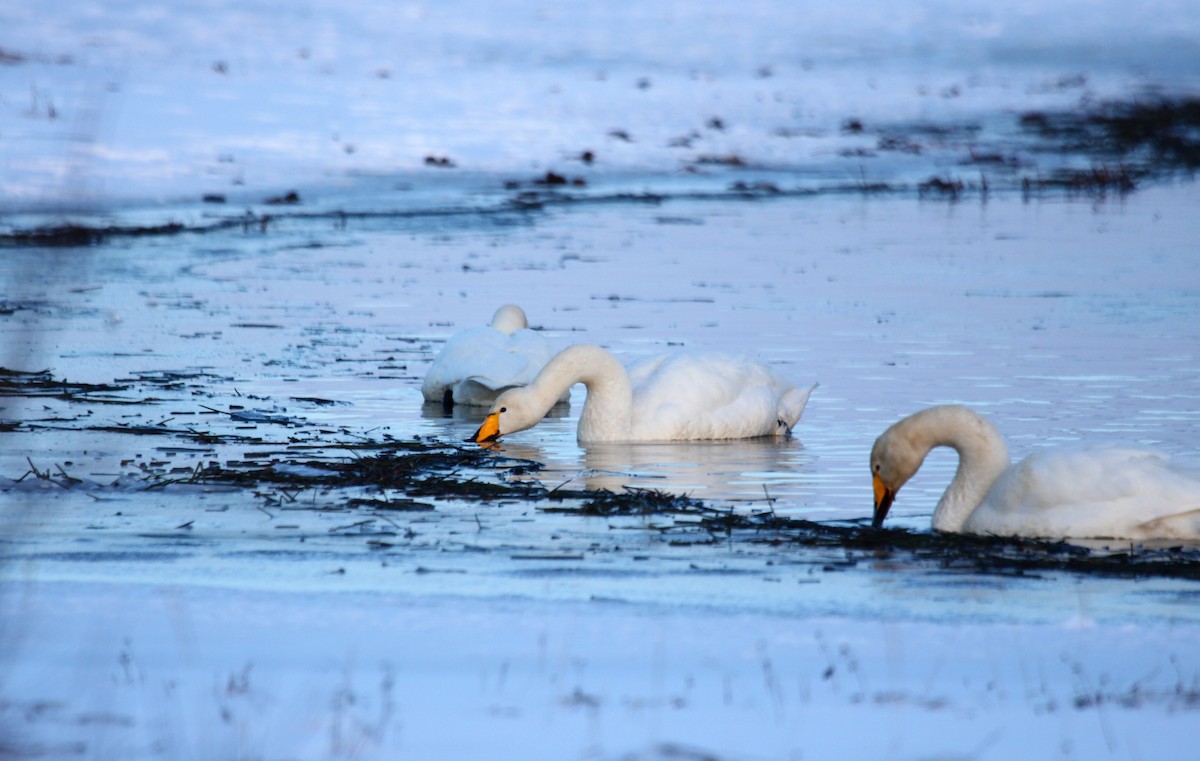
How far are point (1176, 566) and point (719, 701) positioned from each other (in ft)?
8.27

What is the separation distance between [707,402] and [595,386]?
2.36 feet

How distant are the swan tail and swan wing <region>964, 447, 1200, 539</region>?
3083mm

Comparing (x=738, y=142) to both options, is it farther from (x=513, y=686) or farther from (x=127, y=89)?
(x=513, y=686)

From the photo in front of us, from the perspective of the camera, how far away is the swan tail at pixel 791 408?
34.2ft

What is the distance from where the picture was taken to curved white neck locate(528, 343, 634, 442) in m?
10.1

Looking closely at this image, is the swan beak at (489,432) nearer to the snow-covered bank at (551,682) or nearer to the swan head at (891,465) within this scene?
the swan head at (891,465)

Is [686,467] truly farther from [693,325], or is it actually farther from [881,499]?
[693,325]

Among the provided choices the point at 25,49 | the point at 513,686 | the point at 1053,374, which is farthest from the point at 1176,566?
the point at 25,49

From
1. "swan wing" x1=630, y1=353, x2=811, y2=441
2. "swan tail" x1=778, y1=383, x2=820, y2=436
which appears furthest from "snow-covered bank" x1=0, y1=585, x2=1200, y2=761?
"swan tail" x1=778, y1=383, x2=820, y2=436

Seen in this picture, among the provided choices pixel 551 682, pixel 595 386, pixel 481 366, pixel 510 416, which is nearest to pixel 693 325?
pixel 481 366

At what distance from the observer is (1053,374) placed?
1173 centimetres

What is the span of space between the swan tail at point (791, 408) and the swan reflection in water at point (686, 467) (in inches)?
4.0

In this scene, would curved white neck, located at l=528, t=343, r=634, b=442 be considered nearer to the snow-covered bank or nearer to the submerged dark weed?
the submerged dark weed

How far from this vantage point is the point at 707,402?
1042cm
